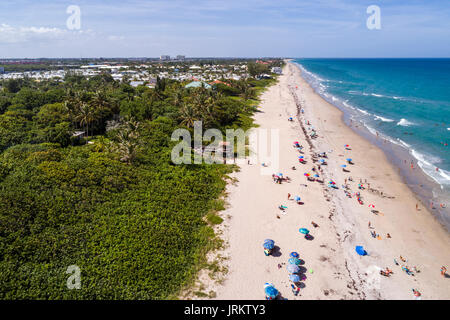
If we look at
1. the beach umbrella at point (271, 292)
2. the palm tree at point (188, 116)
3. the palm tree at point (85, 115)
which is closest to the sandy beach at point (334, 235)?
the beach umbrella at point (271, 292)

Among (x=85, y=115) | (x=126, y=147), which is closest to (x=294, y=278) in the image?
(x=126, y=147)

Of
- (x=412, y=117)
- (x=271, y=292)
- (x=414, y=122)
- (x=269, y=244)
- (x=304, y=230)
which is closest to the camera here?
(x=271, y=292)

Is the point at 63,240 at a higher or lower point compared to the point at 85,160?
lower

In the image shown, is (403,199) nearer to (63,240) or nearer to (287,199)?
(287,199)

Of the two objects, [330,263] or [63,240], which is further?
[330,263]

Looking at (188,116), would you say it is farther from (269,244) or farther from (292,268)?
(292,268)

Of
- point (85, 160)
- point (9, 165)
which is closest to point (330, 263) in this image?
point (85, 160)
